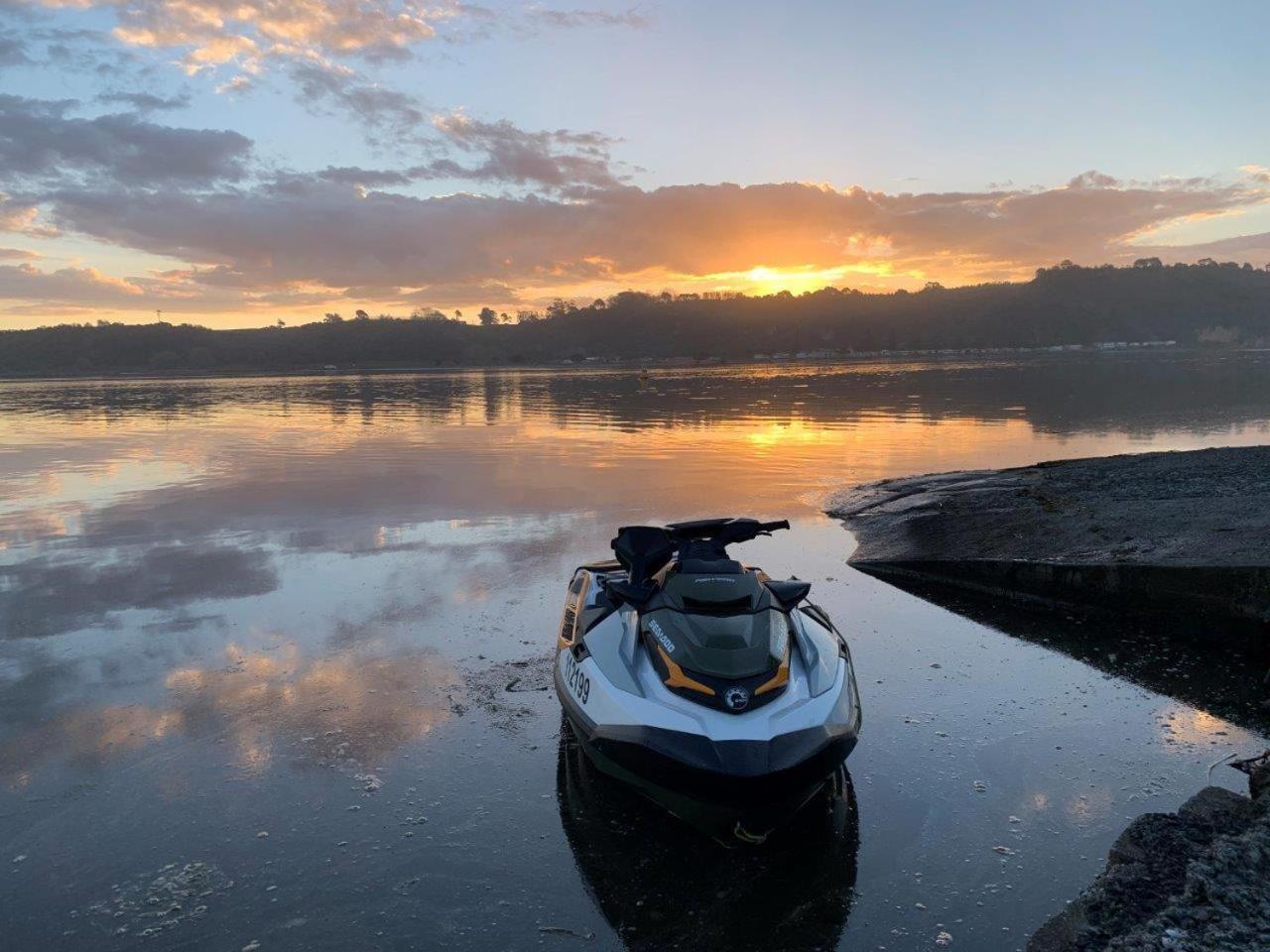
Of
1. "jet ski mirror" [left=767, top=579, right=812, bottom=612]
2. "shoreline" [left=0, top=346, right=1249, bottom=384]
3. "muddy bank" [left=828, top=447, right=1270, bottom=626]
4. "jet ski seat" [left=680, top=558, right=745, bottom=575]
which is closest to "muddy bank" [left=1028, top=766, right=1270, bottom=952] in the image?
"jet ski mirror" [left=767, top=579, right=812, bottom=612]

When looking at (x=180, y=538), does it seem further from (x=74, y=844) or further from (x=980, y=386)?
(x=980, y=386)

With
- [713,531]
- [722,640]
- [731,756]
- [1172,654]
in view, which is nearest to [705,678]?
[722,640]

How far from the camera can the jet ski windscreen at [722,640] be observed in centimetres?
510

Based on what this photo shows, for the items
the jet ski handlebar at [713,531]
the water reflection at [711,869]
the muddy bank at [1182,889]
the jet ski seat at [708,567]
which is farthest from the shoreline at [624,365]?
the muddy bank at [1182,889]

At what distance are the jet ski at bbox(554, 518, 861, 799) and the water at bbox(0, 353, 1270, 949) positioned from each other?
656mm

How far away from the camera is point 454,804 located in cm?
555

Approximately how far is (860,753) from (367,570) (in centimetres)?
715

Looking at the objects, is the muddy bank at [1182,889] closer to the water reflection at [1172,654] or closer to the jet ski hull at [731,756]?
the jet ski hull at [731,756]

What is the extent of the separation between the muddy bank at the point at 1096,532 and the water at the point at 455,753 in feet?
2.03

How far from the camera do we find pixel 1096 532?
1061cm

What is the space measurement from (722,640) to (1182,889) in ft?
8.70

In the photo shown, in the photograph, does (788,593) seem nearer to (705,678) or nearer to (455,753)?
(705,678)

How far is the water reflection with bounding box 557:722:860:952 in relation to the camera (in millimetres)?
4402

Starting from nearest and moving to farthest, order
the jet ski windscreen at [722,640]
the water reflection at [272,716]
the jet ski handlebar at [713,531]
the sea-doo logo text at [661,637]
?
the jet ski windscreen at [722,640] < the sea-doo logo text at [661,637] < the water reflection at [272,716] < the jet ski handlebar at [713,531]
